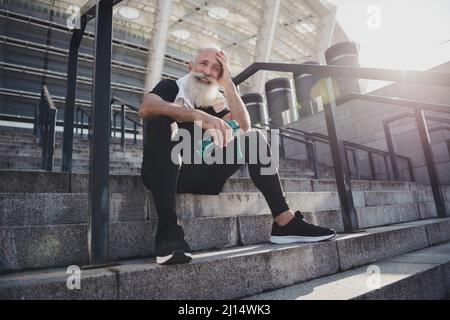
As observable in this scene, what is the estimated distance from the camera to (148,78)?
15.3 m

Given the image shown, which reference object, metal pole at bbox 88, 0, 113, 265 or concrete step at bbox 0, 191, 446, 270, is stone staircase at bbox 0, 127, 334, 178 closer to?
concrete step at bbox 0, 191, 446, 270

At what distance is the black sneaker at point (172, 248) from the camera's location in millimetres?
1190

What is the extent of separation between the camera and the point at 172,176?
1497mm

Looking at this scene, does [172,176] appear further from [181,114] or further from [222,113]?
[222,113]

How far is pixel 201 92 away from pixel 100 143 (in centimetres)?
89

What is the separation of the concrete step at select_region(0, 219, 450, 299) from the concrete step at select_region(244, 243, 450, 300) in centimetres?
6

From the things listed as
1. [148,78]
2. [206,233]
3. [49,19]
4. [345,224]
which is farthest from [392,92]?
[49,19]

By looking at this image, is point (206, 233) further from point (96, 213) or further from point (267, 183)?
point (96, 213)

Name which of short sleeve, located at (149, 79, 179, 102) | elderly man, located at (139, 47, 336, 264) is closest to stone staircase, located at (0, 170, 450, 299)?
elderly man, located at (139, 47, 336, 264)

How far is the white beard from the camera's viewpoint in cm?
197

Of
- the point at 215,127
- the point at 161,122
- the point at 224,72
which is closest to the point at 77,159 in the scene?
the point at 224,72

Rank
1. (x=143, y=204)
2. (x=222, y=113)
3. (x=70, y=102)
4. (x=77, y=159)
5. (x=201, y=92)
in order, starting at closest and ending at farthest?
(x=143, y=204) → (x=201, y=92) → (x=222, y=113) → (x=70, y=102) → (x=77, y=159)

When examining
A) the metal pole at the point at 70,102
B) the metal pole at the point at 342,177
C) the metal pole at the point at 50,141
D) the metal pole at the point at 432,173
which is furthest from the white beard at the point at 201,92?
the metal pole at the point at 432,173

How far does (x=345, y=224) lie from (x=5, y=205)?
2.06 m
